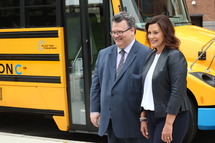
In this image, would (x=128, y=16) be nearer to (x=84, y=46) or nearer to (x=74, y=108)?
(x=84, y=46)

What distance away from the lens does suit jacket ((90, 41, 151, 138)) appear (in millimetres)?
3266

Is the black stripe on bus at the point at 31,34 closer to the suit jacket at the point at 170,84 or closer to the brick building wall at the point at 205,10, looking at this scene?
the suit jacket at the point at 170,84

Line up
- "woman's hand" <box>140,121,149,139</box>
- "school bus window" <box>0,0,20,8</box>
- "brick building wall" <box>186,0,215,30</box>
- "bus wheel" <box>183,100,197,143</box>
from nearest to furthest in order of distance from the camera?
"woman's hand" <box>140,121,149,139</box>, "bus wheel" <box>183,100,197,143</box>, "school bus window" <box>0,0,20,8</box>, "brick building wall" <box>186,0,215,30</box>

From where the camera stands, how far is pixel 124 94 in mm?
3266

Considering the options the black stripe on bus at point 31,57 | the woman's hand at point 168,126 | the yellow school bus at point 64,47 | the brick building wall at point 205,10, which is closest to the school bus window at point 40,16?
the yellow school bus at point 64,47

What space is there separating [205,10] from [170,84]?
66.1 ft

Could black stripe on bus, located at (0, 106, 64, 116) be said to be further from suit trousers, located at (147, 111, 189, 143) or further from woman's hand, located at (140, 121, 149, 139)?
suit trousers, located at (147, 111, 189, 143)

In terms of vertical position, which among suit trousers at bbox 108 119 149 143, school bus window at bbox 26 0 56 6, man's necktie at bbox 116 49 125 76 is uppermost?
school bus window at bbox 26 0 56 6

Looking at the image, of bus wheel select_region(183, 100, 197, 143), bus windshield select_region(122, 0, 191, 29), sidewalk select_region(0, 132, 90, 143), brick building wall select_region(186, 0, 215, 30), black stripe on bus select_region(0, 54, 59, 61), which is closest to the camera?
bus wheel select_region(183, 100, 197, 143)

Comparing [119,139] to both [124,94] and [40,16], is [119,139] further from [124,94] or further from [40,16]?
[40,16]

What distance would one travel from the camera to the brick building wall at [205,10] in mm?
22125

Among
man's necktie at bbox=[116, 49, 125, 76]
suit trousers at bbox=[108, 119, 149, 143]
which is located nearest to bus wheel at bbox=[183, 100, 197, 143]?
suit trousers at bbox=[108, 119, 149, 143]

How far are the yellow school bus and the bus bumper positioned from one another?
130 millimetres

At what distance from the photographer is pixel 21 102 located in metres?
6.25
